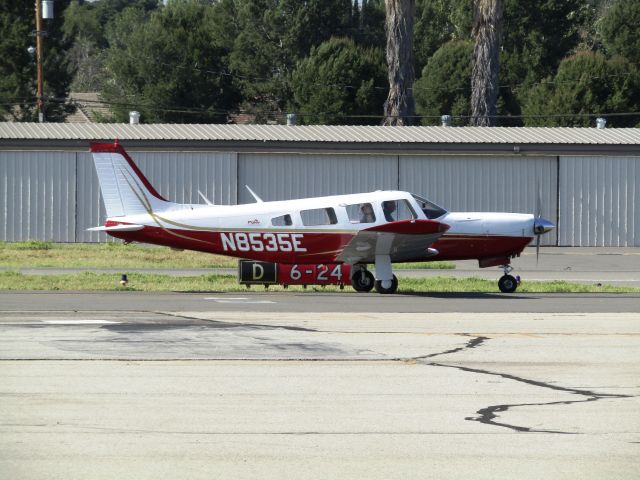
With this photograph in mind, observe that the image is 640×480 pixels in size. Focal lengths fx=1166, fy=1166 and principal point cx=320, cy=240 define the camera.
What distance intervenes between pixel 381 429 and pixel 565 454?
158 cm

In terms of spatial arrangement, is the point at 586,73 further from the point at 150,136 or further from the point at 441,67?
the point at 150,136

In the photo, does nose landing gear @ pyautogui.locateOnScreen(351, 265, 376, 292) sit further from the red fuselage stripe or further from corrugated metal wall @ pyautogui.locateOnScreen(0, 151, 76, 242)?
corrugated metal wall @ pyautogui.locateOnScreen(0, 151, 76, 242)

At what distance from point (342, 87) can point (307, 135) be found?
35.3 meters

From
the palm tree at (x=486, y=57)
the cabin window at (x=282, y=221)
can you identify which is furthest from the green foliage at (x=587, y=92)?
the cabin window at (x=282, y=221)

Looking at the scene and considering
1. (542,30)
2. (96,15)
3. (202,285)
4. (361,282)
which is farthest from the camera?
(96,15)

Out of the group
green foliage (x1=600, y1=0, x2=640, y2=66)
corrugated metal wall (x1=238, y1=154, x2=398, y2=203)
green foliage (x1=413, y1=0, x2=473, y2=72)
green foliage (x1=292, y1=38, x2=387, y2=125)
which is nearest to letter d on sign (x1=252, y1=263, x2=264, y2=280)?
corrugated metal wall (x1=238, y1=154, x2=398, y2=203)

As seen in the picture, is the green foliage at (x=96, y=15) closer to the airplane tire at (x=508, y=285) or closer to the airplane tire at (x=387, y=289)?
the airplane tire at (x=387, y=289)

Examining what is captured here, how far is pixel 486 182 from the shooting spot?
41.6 metres

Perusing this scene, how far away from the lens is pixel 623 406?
10.8 m

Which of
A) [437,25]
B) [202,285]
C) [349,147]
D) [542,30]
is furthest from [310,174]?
[437,25]

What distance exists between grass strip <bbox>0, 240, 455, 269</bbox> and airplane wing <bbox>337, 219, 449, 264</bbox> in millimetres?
7743

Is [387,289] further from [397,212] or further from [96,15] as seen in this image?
[96,15]

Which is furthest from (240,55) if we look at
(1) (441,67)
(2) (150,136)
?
A: (2) (150,136)

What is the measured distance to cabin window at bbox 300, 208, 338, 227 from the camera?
23.8 meters
